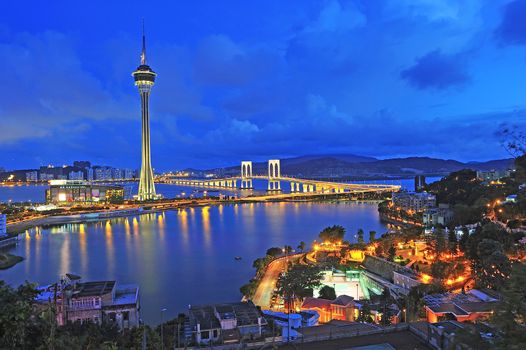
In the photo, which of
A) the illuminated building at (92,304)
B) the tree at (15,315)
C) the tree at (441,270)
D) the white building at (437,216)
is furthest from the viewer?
the white building at (437,216)

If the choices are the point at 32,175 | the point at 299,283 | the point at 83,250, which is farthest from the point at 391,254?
the point at 32,175

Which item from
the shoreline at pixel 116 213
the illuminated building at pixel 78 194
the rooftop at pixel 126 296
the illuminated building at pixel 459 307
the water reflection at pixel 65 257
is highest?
the illuminated building at pixel 78 194

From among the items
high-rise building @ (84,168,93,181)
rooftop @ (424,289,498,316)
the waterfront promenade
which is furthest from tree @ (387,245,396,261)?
high-rise building @ (84,168,93,181)

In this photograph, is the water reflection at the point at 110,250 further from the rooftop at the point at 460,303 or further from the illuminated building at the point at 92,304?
the rooftop at the point at 460,303

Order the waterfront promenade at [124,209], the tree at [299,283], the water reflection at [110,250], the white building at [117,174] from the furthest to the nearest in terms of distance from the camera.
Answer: the white building at [117,174] < the waterfront promenade at [124,209] < the water reflection at [110,250] < the tree at [299,283]

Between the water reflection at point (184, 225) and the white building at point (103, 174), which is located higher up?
the white building at point (103, 174)

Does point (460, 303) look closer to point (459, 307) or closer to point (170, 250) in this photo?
point (459, 307)

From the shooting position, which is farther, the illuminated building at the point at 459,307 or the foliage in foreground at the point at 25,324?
the illuminated building at the point at 459,307

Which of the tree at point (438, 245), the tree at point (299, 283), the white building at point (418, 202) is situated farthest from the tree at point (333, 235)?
the white building at point (418, 202)
